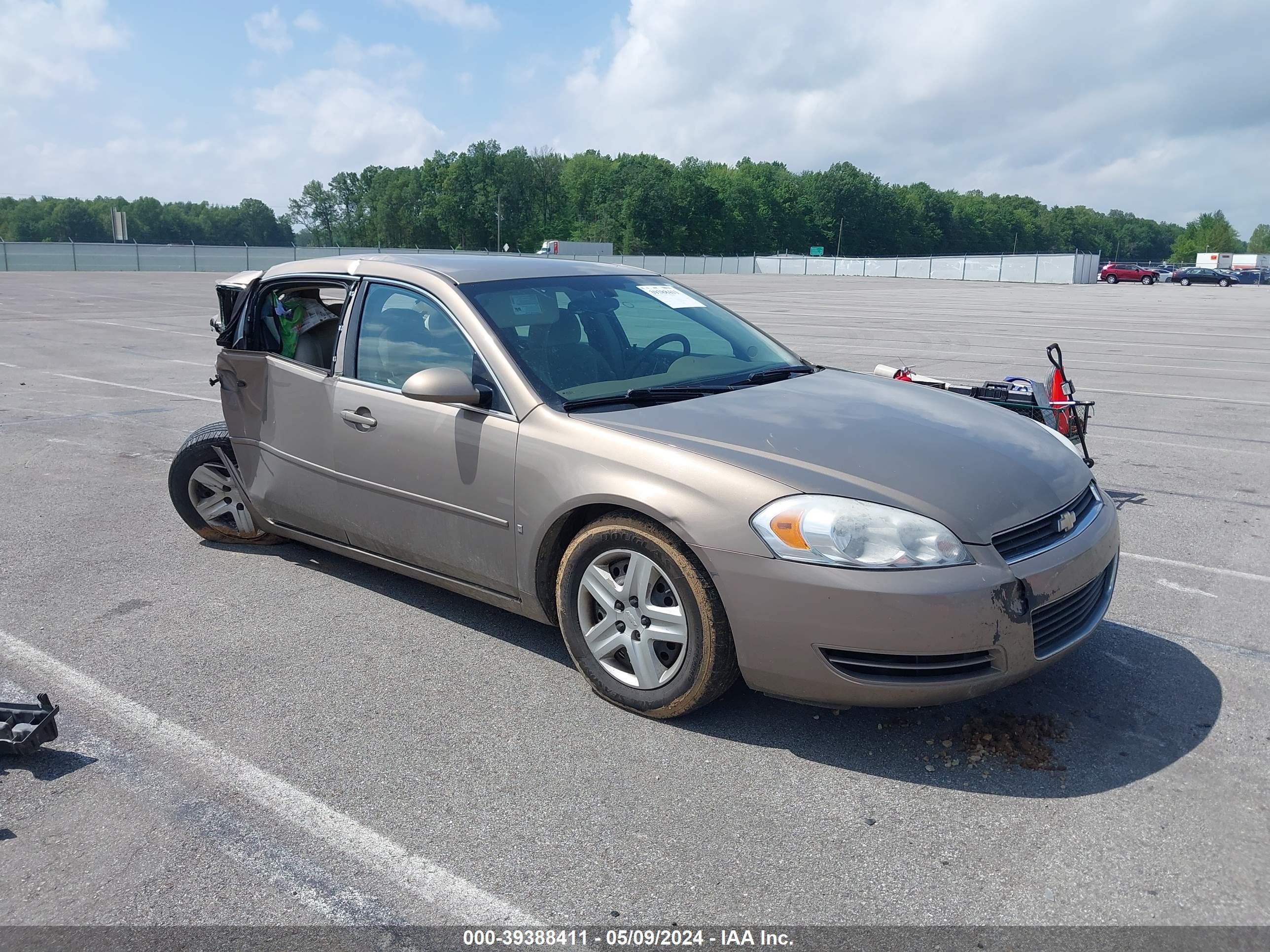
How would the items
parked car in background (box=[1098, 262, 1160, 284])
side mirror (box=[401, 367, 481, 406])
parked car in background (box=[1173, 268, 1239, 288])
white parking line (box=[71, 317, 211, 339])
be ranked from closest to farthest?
side mirror (box=[401, 367, 481, 406]), white parking line (box=[71, 317, 211, 339]), parked car in background (box=[1173, 268, 1239, 288]), parked car in background (box=[1098, 262, 1160, 284])

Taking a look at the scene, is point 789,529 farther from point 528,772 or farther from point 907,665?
point 528,772

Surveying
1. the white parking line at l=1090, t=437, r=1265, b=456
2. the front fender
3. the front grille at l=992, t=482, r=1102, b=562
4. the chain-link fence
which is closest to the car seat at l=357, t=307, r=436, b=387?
the front fender

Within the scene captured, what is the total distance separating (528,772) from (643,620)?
2.13 ft

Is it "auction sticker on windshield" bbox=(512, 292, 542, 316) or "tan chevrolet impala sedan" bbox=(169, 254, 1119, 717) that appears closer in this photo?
"tan chevrolet impala sedan" bbox=(169, 254, 1119, 717)

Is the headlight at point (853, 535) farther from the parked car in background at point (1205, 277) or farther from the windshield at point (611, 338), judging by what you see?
the parked car in background at point (1205, 277)

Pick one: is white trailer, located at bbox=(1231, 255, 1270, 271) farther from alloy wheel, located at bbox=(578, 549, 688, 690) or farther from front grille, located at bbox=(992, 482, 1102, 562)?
alloy wheel, located at bbox=(578, 549, 688, 690)

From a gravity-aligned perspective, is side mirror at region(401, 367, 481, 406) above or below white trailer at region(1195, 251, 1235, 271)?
below

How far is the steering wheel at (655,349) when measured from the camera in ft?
14.1

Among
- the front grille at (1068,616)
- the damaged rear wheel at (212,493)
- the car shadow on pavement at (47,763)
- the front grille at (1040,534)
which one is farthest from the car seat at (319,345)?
the front grille at (1068,616)

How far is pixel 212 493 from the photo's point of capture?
553 centimetres

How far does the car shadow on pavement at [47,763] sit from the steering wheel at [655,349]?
2.45 metres

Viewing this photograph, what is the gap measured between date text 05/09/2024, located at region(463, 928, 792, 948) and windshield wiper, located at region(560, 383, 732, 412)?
1909 millimetres

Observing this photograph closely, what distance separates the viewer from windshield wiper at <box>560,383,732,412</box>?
3869 millimetres

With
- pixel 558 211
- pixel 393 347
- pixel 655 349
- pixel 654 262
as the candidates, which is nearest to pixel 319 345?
pixel 393 347
